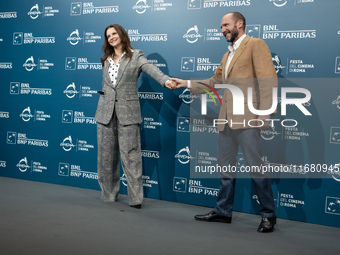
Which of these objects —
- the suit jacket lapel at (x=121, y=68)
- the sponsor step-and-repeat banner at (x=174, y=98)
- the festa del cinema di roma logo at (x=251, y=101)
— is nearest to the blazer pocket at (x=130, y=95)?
the suit jacket lapel at (x=121, y=68)

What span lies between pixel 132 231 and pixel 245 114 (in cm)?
Answer: 127

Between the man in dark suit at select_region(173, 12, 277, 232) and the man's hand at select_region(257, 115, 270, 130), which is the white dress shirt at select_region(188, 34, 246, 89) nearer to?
the man in dark suit at select_region(173, 12, 277, 232)

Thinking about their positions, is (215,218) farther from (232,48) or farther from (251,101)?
(232,48)

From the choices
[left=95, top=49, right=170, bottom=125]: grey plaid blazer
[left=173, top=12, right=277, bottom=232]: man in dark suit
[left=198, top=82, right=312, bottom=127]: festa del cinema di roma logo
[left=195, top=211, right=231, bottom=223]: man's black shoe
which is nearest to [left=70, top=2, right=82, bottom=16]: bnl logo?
[left=95, top=49, right=170, bottom=125]: grey plaid blazer

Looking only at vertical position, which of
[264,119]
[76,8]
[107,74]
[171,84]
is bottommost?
[264,119]

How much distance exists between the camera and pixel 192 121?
11.9 feet

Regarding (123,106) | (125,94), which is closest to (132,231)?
(123,106)

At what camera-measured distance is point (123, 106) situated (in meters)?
3.41

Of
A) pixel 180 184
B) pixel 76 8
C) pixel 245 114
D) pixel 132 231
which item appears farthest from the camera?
pixel 76 8

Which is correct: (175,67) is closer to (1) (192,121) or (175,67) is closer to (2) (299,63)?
(1) (192,121)

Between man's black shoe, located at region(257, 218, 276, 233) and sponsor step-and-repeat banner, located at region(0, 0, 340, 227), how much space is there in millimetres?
422

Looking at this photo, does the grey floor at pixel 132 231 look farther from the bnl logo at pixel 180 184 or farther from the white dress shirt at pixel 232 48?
the white dress shirt at pixel 232 48

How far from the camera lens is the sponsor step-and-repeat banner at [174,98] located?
3.10 meters

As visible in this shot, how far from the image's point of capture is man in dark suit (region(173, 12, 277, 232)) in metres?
2.74
